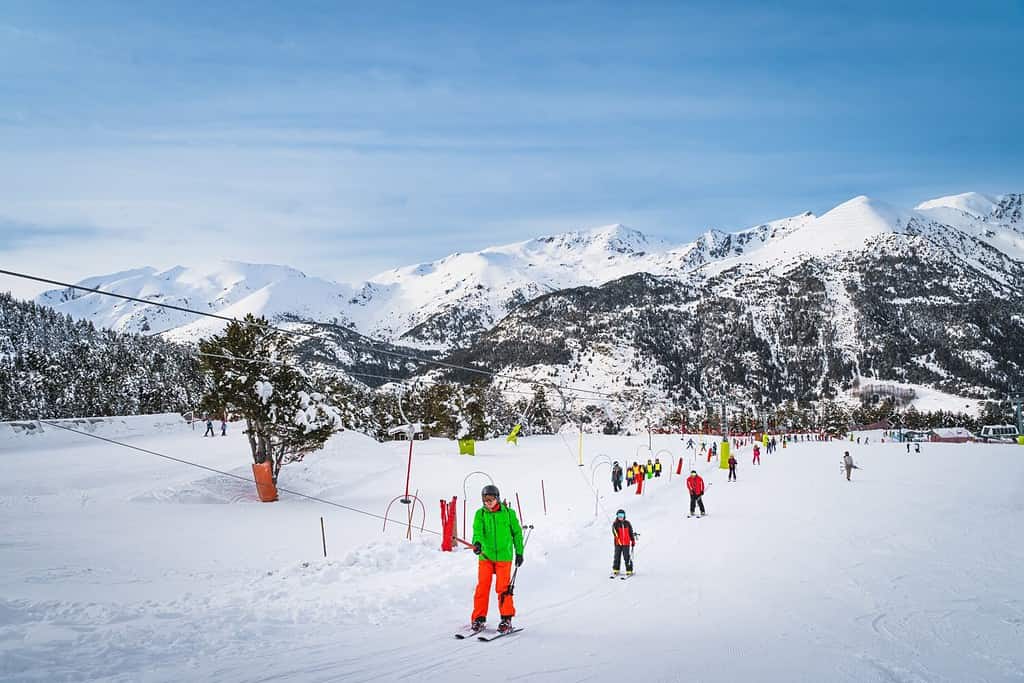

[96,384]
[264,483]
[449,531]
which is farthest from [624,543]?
[96,384]

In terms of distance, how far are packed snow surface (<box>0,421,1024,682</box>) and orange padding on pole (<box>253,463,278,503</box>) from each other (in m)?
A: 1.00

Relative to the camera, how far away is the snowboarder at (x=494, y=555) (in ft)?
26.6

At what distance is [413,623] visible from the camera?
348 inches

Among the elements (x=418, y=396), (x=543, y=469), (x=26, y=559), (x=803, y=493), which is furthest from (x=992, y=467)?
(x=418, y=396)

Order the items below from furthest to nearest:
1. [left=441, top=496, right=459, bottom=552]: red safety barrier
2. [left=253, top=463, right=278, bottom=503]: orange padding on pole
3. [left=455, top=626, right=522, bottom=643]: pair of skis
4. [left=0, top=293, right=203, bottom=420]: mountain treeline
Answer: [left=0, top=293, right=203, bottom=420]: mountain treeline → [left=253, top=463, right=278, bottom=503]: orange padding on pole → [left=441, top=496, right=459, bottom=552]: red safety barrier → [left=455, top=626, right=522, bottom=643]: pair of skis

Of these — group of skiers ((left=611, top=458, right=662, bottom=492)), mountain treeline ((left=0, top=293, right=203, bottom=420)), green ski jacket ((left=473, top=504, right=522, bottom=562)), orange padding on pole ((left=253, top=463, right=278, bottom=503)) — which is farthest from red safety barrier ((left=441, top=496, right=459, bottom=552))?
mountain treeline ((left=0, top=293, right=203, bottom=420))

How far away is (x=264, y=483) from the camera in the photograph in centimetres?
2462

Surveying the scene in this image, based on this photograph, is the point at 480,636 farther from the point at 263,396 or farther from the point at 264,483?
the point at 263,396

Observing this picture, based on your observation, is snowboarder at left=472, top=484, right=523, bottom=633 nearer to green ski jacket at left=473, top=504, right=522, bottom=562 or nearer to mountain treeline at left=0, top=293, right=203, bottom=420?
green ski jacket at left=473, top=504, right=522, bottom=562

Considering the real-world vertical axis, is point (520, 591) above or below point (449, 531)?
below

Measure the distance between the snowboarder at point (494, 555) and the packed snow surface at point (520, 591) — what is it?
47 centimetres

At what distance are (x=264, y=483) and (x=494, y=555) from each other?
19.0 metres

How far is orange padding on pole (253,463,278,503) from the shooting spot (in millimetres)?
24609

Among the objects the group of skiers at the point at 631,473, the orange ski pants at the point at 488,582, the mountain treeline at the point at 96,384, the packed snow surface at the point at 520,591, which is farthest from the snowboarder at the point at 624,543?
the mountain treeline at the point at 96,384
